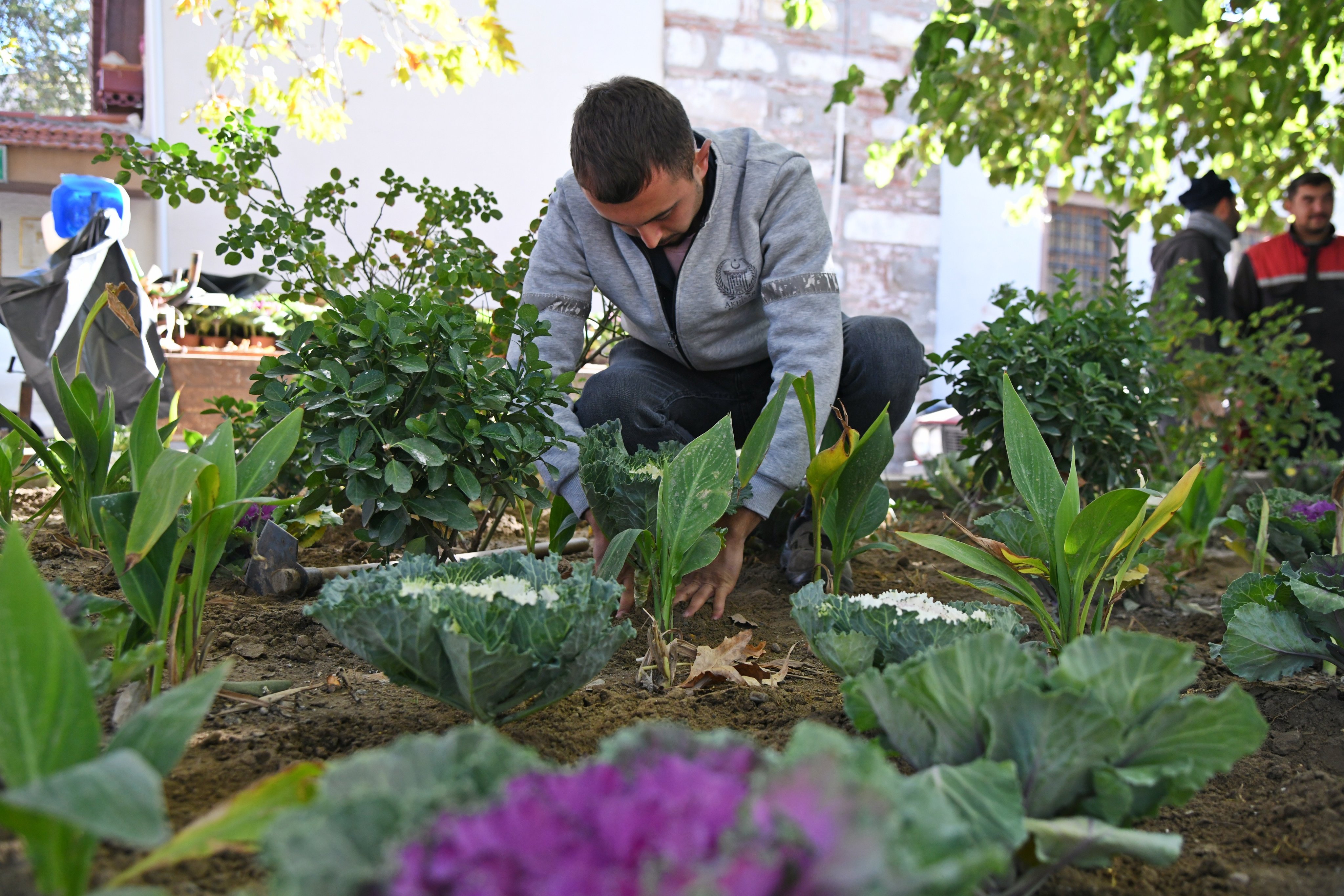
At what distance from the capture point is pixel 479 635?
3.54ft

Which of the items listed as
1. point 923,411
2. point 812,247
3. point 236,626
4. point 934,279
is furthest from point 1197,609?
point 934,279

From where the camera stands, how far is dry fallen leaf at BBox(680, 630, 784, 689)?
1.52 metres

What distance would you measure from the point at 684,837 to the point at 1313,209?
5.51 meters

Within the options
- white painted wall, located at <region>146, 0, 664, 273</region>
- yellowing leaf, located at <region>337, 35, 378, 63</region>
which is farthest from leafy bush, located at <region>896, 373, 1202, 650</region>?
white painted wall, located at <region>146, 0, 664, 273</region>

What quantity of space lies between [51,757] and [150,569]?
1.69 ft

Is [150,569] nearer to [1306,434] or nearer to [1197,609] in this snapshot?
[1197,609]

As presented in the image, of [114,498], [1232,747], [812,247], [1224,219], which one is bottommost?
[1232,747]

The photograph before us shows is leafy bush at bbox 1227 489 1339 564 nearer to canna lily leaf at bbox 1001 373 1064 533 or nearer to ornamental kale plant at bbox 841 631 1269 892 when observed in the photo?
canna lily leaf at bbox 1001 373 1064 533

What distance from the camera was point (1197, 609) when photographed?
218cm

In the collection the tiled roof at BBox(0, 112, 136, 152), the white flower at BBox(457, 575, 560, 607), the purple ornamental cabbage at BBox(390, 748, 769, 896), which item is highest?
the tiled roof at BBox(0, 112, 136, 152)

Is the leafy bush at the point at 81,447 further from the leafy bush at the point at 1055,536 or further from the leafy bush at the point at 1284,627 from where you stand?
the leafy bush at the point at 1284,627

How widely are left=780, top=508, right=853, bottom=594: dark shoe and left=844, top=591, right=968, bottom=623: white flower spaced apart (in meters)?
0.74

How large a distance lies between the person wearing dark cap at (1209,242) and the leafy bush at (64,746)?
4.84 metres

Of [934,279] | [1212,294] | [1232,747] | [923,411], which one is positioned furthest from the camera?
[934,279]
